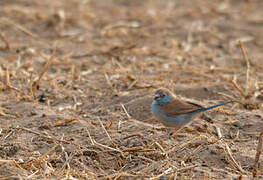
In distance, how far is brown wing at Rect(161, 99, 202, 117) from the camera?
5371 mm

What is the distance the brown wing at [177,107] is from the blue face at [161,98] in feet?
0.17

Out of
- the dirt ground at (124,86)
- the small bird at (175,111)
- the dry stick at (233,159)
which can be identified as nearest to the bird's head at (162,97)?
the small bird at (175,111)

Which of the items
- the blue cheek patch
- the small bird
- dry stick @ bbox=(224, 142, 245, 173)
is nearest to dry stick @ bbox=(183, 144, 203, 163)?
dry stick @ bbox=(224, 142, 245, 173)

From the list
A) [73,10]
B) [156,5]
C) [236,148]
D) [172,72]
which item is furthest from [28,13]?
[236,148]

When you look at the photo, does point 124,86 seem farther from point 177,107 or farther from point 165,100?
point 177,107

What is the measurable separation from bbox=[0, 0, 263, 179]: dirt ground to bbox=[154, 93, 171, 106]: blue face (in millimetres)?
324

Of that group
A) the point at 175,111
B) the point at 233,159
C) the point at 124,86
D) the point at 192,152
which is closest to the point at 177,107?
the point at 175,111

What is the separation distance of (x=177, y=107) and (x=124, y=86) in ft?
4.87

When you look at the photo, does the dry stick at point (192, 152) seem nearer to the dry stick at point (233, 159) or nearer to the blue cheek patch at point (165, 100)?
the dry stick at point (233, 159)

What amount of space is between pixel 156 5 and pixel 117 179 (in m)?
7.77

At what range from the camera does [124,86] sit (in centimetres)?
680

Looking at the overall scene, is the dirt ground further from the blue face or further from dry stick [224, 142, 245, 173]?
the blue face

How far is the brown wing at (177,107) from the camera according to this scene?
17.6ft

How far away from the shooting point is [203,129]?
5520 mm
